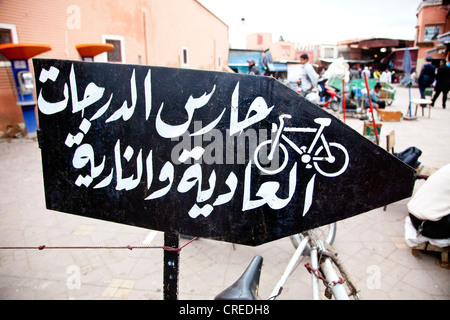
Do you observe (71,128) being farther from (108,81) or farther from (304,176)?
(304,176)

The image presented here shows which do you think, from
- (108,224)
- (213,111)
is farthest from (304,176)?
(108,224)

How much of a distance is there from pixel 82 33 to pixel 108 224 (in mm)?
8040

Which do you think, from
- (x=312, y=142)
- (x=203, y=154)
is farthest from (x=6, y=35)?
(x=312, y=142)

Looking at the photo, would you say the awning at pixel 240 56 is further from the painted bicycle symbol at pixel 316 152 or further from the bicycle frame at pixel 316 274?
the painted bicycle symbol at pixel 316 152

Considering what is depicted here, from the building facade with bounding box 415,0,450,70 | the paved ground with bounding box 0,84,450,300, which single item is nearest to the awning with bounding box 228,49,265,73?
the building facade with bounding box 415,0,450,70

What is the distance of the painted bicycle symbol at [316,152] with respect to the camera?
44.4 inches

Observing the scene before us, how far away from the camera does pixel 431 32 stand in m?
24.8

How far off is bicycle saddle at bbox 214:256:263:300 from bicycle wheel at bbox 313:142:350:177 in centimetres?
63

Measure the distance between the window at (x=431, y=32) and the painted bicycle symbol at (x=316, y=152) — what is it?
103 ft

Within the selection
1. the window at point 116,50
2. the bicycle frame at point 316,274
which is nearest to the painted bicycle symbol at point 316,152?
the bicycle frame at point 316,274

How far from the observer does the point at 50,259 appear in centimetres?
302

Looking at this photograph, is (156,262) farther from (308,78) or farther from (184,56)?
(184,56)

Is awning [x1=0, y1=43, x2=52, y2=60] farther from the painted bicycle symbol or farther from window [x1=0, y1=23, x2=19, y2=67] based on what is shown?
the painted bicycle symbol

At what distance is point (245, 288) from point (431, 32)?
107ft
